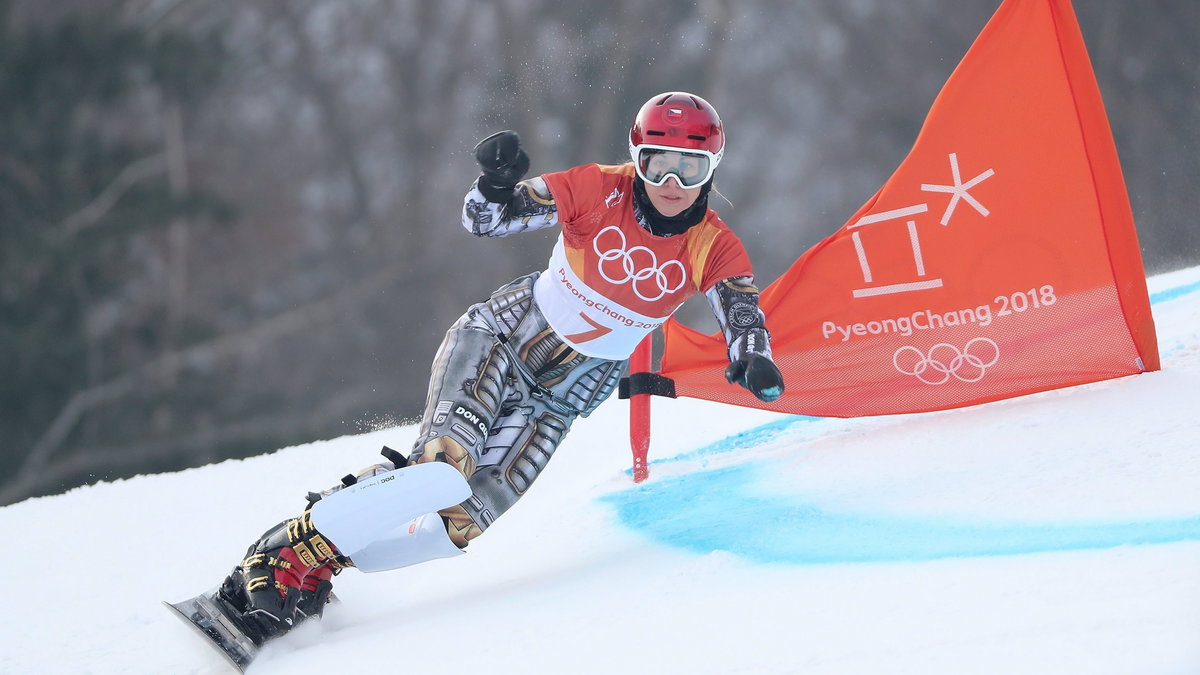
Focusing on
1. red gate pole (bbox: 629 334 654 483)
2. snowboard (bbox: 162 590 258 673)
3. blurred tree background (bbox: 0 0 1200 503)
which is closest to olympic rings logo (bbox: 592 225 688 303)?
red gate pole (bbox: 629 334 654 483)

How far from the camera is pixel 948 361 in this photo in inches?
124

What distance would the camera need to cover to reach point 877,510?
2596mm

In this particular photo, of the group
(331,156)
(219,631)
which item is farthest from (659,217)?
(331,156)

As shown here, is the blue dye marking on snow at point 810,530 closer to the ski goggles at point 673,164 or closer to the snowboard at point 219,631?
the ski goggles at point 673,164

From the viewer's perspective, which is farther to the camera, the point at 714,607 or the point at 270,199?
the point at 270,199

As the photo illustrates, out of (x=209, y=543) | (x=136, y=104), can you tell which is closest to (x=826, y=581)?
(x=209, y=543)

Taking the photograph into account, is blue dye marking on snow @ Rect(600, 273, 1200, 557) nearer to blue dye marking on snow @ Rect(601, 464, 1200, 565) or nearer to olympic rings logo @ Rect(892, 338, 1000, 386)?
blue dye marking on snow @ Rect(601, 464, 1200, 565)

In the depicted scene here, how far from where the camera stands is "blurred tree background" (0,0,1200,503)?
13.7 meters

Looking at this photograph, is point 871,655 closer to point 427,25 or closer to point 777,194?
point 777,194

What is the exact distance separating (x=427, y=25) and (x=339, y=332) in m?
4.86

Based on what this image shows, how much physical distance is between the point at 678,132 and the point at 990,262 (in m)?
1.09

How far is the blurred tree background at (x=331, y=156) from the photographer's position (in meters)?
13.7

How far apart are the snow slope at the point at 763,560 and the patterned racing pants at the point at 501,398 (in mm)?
241

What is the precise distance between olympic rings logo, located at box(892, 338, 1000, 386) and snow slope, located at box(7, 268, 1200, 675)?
0.11m
